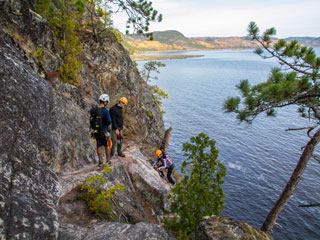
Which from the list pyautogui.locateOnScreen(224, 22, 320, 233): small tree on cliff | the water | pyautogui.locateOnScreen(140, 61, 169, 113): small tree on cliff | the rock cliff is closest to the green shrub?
the rock cliff

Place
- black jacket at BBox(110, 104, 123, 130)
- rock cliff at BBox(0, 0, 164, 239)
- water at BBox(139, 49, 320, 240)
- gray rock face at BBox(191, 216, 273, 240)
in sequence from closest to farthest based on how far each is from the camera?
rock cliff at BBox(0, 0, 164, 239), gray rock face at BBox(191, 216, 273, 240), black jacket at BBox(110, 104, 123, 130), water at BBox(139, 49, 320, 240)

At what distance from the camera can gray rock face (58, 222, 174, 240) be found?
17.0ft

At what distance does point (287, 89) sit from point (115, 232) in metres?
8.99

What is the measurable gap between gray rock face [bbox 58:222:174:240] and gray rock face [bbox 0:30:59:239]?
1273mm

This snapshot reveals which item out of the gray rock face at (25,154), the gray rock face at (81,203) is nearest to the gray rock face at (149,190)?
the gray rock face at (81,203)

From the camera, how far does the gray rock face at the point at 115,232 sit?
5.18 m

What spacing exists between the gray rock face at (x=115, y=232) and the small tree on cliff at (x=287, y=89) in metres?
7.47

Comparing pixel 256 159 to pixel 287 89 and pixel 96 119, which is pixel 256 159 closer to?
pixel 287 89

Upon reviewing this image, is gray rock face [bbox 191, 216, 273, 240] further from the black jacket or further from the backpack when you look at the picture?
the black jacket

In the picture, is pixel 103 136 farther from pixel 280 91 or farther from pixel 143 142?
pixel 143 142

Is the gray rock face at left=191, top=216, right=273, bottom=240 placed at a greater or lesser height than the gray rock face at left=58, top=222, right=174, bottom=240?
greater

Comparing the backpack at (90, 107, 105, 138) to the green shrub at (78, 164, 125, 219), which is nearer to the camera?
the green shrub at (78, 164, 125, 219)

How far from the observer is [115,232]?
5574mm

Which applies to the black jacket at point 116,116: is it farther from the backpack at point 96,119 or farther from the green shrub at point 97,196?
the green shrub at point 97,196
